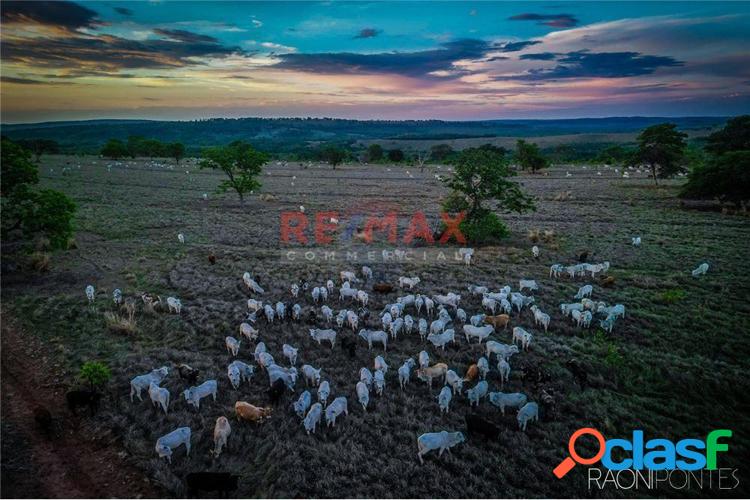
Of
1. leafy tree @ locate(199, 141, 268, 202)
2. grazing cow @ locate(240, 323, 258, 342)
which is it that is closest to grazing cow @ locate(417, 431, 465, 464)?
grazing cow @ locate(240, 323, 258, 342)

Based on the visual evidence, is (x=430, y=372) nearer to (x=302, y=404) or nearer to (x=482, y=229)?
(x=302, y=404)

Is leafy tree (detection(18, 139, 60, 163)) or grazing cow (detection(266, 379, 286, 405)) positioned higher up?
leafy tree (detection(18, 139, 60, 163))

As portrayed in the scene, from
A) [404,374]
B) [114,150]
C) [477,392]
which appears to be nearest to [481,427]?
[477,392]

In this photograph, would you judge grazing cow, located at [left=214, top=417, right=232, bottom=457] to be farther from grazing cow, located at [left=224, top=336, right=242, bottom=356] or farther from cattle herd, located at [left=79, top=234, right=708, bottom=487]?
grazing cow, located at [left=224, top=336, right=242, bottom=356]

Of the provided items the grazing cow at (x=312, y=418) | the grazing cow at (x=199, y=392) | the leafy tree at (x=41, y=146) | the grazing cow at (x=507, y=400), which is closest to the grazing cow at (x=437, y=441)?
the grazing cow at (x=507, y=400)

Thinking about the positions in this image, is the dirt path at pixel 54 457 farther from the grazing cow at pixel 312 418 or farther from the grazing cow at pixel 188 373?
the grazing cow at pixel 312 418
